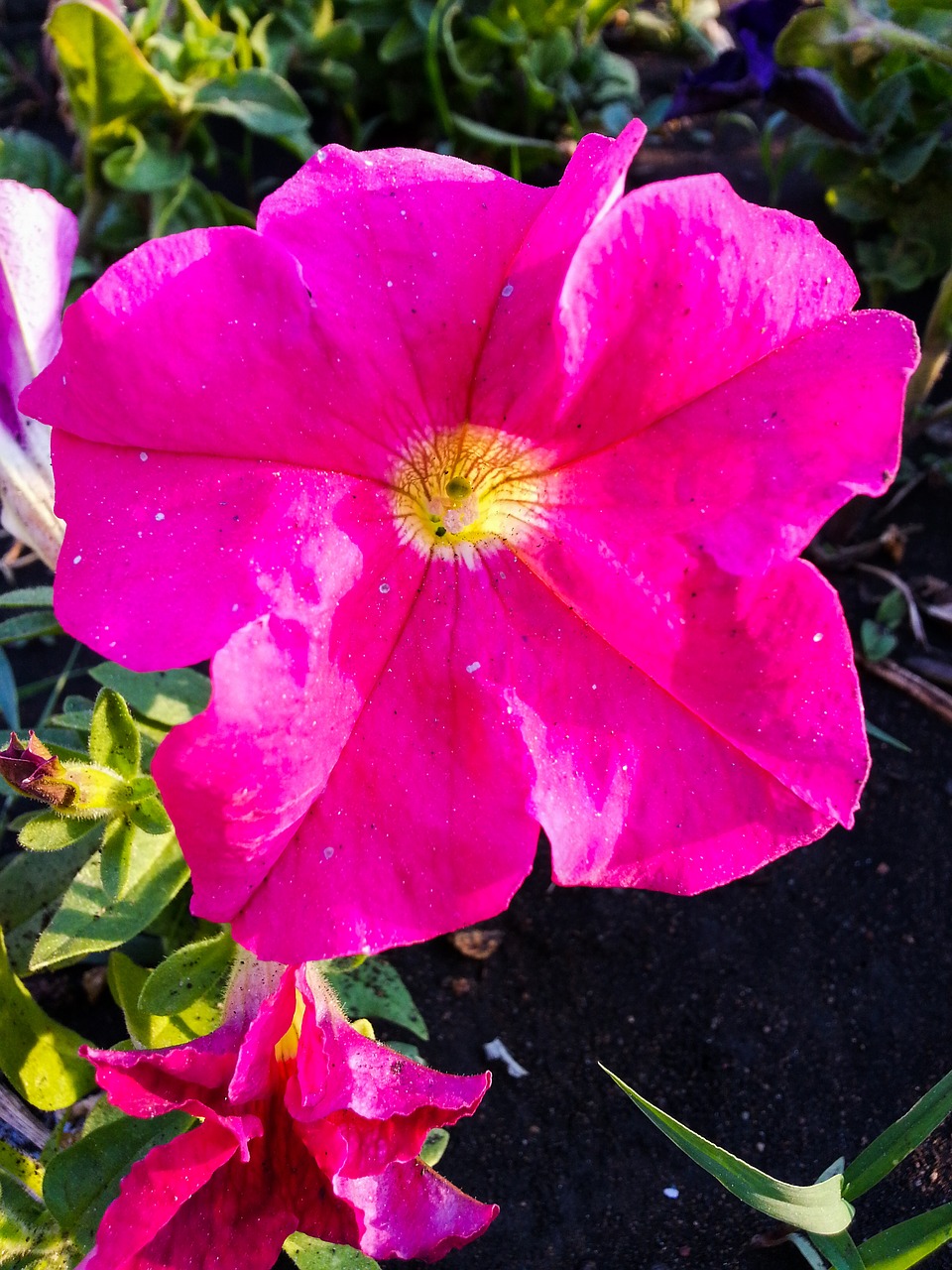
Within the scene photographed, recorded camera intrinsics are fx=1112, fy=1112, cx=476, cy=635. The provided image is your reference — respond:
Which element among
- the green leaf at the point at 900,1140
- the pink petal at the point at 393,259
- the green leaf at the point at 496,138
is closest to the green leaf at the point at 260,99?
the green leaf at the point at 496,138

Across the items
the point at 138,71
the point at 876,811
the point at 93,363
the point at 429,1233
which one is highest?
the point at 93,363

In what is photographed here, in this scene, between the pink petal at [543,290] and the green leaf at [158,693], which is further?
the green leaf at [158,693]

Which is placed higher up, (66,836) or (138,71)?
(138,71)

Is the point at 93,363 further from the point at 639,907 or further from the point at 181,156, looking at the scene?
the point at 181,156

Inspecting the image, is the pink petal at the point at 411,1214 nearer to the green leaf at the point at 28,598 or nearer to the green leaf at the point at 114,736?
the green leaf at the point at 114,736

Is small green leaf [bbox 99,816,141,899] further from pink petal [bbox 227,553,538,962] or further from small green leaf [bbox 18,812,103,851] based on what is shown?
pink petal [bbox 227,553,538,962]

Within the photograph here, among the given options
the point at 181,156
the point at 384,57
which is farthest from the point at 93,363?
the point at 384,57
